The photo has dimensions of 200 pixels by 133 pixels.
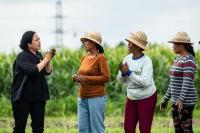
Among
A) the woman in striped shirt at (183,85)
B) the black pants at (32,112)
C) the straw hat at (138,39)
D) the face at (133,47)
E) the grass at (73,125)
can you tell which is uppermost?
the straw hat at (138,39)

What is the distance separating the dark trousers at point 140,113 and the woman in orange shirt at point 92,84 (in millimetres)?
385

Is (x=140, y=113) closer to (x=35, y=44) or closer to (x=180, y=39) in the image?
Result: (x=180, y=39)

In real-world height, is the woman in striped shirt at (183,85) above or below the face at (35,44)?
below

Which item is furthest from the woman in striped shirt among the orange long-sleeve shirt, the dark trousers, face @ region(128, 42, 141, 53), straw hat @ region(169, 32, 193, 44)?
the orange long-sleeve shirt

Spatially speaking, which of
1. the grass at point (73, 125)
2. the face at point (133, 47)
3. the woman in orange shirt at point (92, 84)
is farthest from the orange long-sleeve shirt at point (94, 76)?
the grass at point (73, 125)

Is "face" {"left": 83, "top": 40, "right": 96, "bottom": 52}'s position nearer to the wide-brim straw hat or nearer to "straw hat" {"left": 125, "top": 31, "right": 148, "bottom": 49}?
the wide-brim straw hat

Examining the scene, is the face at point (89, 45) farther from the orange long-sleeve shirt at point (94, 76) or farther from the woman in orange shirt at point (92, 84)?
the orange long-sleeve shirt at point (94, 76)

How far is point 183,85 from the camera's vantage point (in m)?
9.77

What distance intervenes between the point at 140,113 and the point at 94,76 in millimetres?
791

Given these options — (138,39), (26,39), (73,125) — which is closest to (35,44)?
(26,39)

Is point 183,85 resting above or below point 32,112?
above

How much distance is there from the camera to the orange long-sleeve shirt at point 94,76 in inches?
396

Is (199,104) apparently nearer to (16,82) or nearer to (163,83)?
(163,83)

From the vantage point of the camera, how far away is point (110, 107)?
17.2 m
